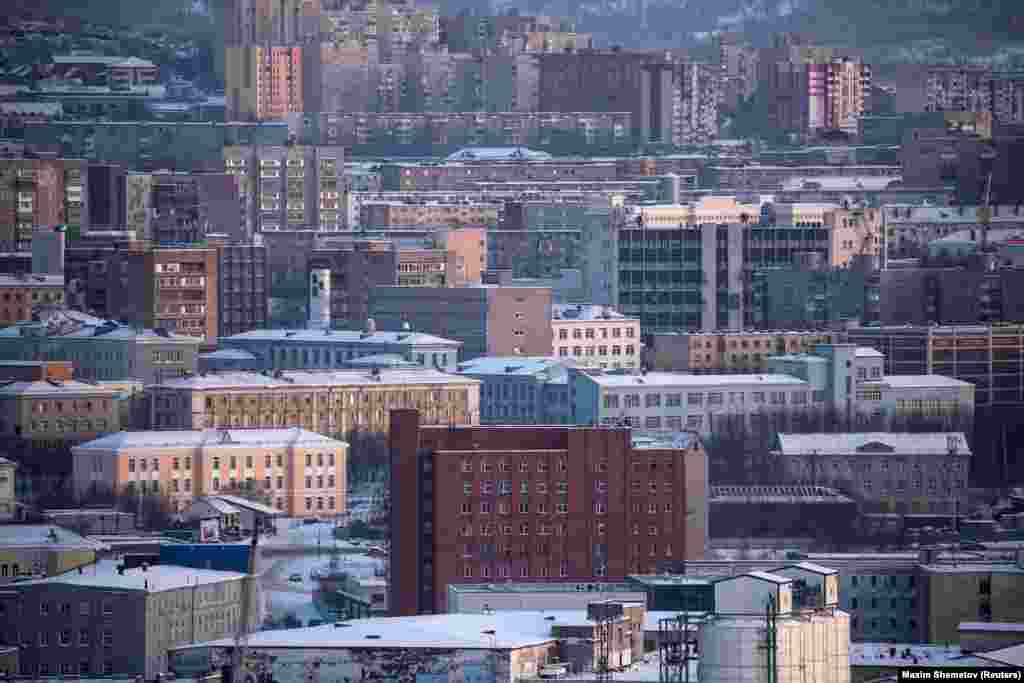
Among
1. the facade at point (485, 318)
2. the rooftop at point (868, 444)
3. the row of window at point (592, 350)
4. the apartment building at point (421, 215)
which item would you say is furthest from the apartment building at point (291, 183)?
the rooftop at point (868, 444)

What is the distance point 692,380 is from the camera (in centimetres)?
9550

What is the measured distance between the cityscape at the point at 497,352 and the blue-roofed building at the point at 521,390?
0.15 m

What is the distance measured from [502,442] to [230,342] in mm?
34856

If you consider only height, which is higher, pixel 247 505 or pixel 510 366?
pixel 510 366

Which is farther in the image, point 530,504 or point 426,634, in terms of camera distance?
point 530,504

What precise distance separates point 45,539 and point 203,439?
15.5 metres

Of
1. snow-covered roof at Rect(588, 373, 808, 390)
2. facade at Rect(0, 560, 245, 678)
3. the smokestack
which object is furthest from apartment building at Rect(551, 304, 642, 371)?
facade at Rect(0, 560, 245, 678)

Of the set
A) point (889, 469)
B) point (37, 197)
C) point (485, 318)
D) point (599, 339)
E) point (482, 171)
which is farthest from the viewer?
point (482, 171)

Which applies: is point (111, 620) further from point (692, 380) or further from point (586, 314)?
point (586, 314)

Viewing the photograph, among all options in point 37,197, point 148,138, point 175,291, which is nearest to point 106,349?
point 175,291

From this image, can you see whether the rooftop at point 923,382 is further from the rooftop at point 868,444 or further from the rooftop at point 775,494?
the rooftop at point 775,494

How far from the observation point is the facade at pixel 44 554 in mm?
69125

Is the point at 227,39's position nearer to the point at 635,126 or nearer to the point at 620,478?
the point at 635,126

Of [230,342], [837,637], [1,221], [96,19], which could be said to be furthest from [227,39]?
[837,637]
